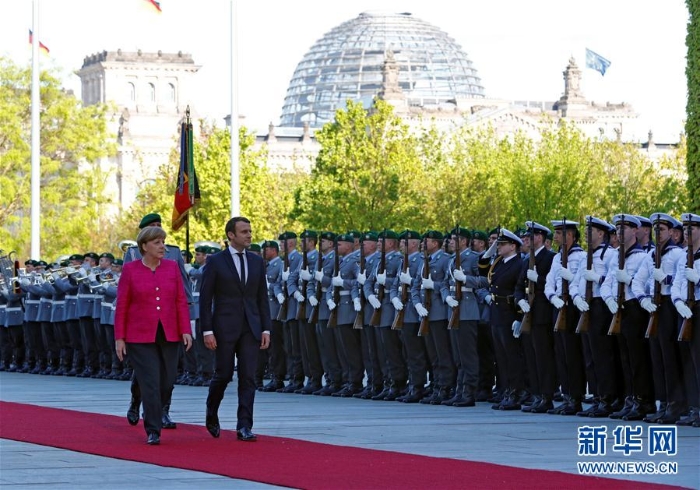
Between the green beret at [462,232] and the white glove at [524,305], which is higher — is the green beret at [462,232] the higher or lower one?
the higher one

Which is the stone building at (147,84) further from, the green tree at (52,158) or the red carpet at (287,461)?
the red carpet at (287,461)

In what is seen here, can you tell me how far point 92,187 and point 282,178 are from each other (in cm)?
3358

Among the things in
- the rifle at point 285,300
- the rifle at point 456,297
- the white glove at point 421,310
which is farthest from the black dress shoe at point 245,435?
the rifle at point 285,300

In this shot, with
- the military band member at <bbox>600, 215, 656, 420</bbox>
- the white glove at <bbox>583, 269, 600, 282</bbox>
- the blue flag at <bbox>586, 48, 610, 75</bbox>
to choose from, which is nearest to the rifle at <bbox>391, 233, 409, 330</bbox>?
the white glove at <bbox>583, 269, 600, 282</bbox>

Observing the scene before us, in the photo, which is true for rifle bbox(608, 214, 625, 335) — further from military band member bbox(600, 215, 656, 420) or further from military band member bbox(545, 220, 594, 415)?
military band member bbox(545, 220, 594, 415)

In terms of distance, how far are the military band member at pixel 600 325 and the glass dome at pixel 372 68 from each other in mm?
152196

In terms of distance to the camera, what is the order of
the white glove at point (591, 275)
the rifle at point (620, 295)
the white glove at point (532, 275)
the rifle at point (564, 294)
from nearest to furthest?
the rifle at point (620, 295), the white glove at point (591, 275), the rifle at point (564, 294), the white glove at point (532, 275)

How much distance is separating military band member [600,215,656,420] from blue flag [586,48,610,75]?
81183mm

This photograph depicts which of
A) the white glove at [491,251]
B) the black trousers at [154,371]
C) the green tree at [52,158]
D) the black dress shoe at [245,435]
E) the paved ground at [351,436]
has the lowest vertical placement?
the paved ground at [351,436]

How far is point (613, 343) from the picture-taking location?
1783 centimetres

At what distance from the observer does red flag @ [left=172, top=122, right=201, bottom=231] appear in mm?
24188

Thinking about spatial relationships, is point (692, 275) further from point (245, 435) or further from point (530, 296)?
point (245, 435)

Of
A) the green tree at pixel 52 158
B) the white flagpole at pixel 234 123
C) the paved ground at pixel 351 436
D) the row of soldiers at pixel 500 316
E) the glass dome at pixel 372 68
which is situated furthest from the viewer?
the glass dome at pixel 372 68

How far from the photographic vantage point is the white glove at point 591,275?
17.5 metres
